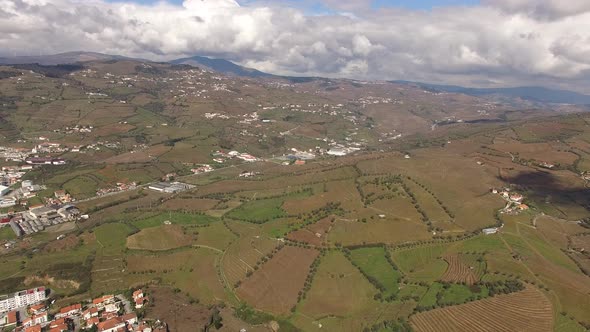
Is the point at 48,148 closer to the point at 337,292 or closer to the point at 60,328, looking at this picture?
the point at 60,328

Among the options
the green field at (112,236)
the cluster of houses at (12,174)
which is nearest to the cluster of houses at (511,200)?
the green field at (112,236)

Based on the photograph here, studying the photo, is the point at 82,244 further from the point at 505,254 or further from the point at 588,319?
the point at 588,319

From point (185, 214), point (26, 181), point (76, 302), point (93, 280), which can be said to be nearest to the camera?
point (76, 302)

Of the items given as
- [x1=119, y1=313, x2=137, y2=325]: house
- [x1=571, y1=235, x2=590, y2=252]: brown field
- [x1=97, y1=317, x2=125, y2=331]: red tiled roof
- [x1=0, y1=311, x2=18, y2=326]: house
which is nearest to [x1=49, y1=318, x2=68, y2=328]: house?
[x1=97, y1=317, x2=125, y2=331]: red tiled roof

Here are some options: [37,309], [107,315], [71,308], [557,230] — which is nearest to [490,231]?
[557,230]

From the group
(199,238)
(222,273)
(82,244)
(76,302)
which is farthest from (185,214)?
(76,302)

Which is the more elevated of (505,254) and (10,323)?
(505,254)
